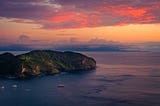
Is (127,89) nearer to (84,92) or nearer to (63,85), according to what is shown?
(84,92)

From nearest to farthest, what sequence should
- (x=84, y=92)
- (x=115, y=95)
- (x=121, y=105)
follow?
(x=121, y=105)
(x=115, y=95)
(x=84, y=92)

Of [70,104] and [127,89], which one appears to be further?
[127,89]

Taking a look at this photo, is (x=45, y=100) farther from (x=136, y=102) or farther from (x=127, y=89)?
(x=127, y=89)

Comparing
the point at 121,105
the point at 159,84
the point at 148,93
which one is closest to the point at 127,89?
the point at 148,93

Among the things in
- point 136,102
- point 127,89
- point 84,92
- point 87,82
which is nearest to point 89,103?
point 136,102

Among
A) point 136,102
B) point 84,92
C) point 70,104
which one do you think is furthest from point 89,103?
point 84,92

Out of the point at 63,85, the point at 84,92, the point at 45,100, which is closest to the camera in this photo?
the point at 45,100

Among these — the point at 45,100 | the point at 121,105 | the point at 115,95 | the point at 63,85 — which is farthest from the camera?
the point at 63,85

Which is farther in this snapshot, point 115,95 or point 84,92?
point 84,92

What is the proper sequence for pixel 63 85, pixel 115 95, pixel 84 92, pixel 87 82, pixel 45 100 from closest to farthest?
1. pixel 45 100
2. pixel 115 95
3. pixel 84 92
4. pixel 63 85
5. pixel 87 82
